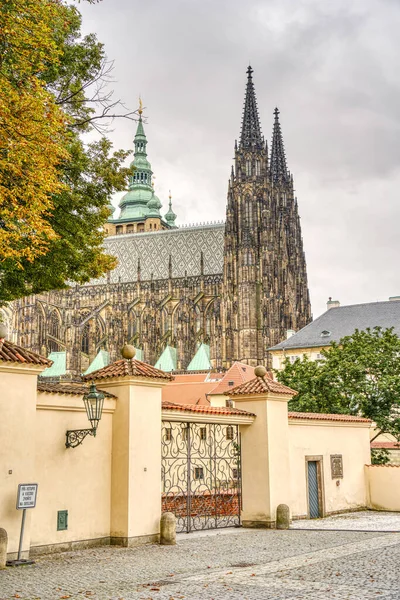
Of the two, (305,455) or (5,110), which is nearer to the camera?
(5,110)

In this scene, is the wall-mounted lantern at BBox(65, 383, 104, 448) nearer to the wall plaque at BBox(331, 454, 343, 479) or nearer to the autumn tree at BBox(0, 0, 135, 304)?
the autumn tree at BBox(0, 0, 135, 304)

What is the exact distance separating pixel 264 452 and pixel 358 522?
3.06 meters

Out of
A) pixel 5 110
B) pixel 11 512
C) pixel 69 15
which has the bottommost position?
pixel 11 512

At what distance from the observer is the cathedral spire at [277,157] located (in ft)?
274

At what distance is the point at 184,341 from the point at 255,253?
502 inches

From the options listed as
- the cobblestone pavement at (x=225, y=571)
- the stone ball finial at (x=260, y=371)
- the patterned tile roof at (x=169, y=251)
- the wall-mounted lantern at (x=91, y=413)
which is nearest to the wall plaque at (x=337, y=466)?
the stone ball finial at (x=260, y=371)

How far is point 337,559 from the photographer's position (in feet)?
34.3

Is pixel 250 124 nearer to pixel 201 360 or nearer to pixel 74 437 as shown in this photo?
pixel 201 360

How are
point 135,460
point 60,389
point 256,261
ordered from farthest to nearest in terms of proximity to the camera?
point 256,261 < point 135,460 < point 60,389

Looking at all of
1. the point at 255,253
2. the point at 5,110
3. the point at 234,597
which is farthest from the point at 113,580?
the point at 255,253

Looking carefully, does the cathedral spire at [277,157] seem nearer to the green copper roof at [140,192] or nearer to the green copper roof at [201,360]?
the green copper roof at [201,360]

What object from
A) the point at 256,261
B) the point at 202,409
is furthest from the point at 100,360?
the point at 202,409

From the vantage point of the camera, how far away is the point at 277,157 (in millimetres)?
→ 85125

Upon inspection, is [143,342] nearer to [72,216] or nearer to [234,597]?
[72,216]
